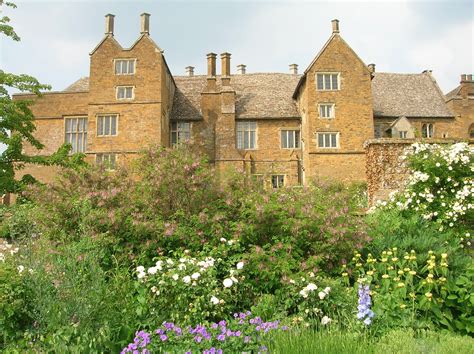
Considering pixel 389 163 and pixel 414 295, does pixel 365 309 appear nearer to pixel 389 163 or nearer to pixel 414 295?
pixel 414 295

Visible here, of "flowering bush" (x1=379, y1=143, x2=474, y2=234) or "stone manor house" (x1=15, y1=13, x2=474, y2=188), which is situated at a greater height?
"stone manor house" (x1=15, y1=13, x2=474, y2=188)

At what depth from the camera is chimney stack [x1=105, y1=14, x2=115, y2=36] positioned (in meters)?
31.3

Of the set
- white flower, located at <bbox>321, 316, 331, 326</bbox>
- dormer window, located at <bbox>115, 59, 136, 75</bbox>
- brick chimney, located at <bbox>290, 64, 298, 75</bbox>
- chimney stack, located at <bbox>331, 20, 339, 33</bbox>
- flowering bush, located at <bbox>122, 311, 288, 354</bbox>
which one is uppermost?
brick chimney, located at <bbox>290, 64, 298, 75</bbox>

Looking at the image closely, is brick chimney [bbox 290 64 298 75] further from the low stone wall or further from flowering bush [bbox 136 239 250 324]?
flowering bush [bbox 136 239 250 324]

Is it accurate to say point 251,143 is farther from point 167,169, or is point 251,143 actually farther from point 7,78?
point 167,169

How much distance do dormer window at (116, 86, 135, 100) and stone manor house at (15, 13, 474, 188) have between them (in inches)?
2.7

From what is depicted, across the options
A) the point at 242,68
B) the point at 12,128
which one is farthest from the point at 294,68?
the point at 12,128

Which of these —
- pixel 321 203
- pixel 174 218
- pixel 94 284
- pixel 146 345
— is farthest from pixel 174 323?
pixel 321 203

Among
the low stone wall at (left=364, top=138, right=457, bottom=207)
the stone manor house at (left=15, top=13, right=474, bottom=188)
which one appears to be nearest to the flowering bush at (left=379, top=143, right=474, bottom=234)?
the low stone wall at (left=364, top=138, right=457, bottom=207)

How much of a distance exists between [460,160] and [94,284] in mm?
9119

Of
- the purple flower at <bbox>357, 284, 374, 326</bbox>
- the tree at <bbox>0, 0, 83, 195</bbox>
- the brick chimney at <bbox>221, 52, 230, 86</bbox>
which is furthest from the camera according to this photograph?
the brick chimney at <bbox>221, 52, 230, 86</bbox>

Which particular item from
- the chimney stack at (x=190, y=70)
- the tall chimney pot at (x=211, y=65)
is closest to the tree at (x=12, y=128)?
the tall chimney pot at (x=211, y=65)

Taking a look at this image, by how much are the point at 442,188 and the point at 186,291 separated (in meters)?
7.62

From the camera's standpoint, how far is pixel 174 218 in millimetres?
7621
